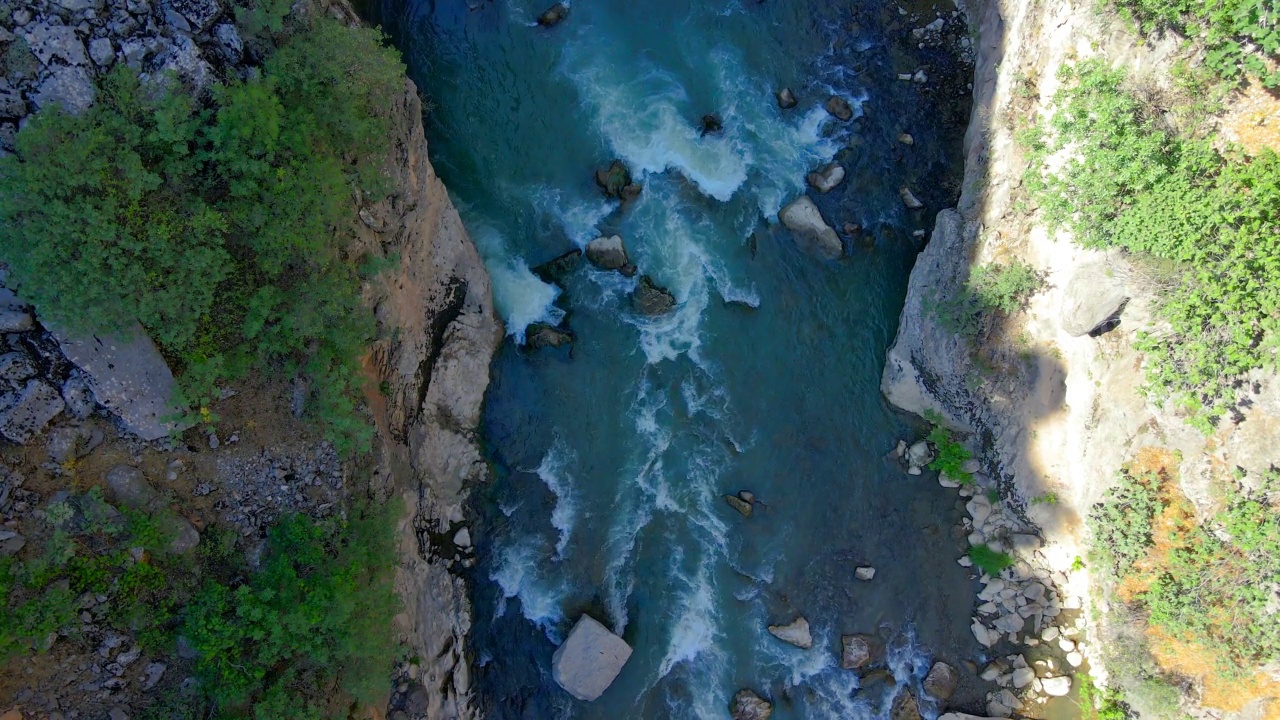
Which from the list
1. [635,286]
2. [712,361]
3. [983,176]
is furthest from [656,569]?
[983,176]

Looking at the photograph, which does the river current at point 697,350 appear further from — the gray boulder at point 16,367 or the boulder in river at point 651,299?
the gray boulder at point 16,367

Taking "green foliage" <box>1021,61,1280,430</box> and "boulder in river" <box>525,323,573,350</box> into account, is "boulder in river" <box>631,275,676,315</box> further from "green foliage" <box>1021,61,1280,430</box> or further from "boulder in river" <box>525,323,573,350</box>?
"green foliage" <box>1021,61,1280,430</box>

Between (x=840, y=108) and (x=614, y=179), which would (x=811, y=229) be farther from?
(x=614, y=179)

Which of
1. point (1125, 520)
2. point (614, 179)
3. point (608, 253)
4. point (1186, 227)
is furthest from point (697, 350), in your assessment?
point (1186, 227)

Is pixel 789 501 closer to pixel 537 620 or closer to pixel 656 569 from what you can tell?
pixel 656 569

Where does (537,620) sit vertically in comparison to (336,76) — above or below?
below

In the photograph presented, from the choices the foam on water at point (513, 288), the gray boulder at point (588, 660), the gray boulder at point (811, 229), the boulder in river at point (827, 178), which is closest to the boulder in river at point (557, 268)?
the foam on water at point (513, 288)
